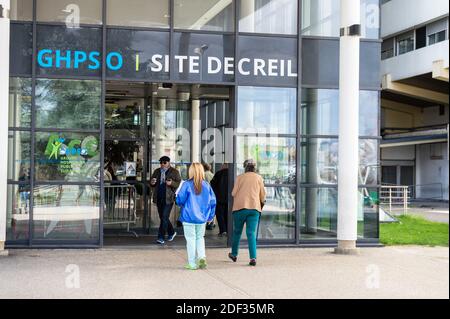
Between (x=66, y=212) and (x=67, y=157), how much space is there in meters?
1.03

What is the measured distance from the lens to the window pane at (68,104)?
41.2 ft

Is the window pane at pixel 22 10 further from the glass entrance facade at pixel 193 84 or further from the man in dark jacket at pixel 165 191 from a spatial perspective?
the man in dark jacket at pixel 165 191

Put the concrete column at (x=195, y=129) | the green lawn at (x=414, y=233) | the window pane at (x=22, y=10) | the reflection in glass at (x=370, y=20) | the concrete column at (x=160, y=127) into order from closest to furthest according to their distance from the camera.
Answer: the window pane at (x=22, y=10) → the reflection in glass at (x=370, y=20) → the green lawn at (x=414, y=233) → the concrete column at (x=160, y=127) → the concrete column at (x=195, y=129)

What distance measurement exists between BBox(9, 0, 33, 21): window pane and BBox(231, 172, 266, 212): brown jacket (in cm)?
512

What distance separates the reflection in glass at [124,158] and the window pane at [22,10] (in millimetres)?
4633

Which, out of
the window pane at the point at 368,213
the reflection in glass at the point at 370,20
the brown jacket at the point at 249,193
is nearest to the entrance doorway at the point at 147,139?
the window pane at the point at 368,213

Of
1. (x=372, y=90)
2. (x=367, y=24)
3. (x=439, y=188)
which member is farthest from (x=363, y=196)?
(x=439, y=188)

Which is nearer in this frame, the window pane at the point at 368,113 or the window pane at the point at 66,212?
the window pane at the point at 66,212

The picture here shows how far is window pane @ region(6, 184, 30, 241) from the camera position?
40.7 feet

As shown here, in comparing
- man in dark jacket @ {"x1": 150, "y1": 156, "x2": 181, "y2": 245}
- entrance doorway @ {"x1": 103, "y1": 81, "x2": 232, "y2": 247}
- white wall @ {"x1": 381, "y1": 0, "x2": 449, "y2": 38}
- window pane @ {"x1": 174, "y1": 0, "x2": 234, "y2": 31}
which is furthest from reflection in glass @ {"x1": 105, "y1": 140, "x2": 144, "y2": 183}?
white wall @ {"x1": 381, "y1": 0, "x2": 449, "y2": 38}

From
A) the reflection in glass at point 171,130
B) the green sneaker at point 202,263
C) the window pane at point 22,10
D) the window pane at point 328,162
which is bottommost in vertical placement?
the green sneaker at point 202,263

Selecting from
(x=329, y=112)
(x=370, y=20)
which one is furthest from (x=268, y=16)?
(x=329, y=112)

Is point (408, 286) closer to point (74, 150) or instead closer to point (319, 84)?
point (319, 84)

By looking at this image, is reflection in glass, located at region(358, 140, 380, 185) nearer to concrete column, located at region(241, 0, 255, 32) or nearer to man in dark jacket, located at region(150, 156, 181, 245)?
concrete column, located at region(241, 0, 255, 32)
